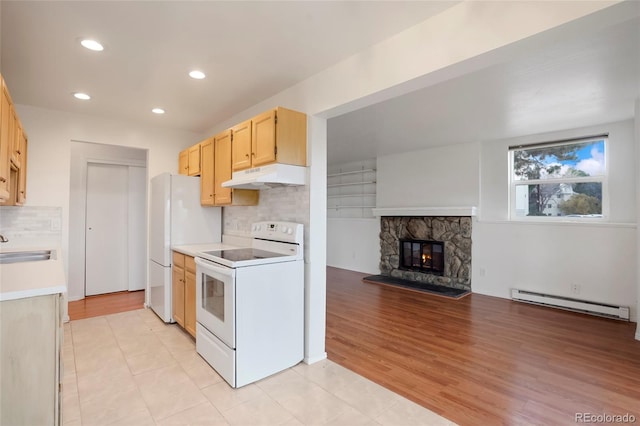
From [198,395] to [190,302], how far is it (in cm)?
108

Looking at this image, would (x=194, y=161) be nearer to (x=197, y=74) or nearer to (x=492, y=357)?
(x=197, y=74)

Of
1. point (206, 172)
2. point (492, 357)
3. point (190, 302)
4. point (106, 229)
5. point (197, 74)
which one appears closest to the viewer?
point (197, 74)

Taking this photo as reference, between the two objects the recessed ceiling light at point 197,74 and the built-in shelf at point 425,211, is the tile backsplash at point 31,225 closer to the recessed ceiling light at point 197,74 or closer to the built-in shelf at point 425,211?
the recessed ceiling light at point 197,74

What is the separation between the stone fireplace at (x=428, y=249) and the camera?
5.29 meters

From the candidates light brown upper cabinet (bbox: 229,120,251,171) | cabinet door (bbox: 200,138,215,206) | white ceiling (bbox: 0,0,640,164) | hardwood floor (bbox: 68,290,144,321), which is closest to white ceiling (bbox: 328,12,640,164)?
white ceiling (bbox: 0,0,640,164)

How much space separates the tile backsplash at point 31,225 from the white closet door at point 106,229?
4.63ft

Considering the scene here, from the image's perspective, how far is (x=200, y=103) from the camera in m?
3.41

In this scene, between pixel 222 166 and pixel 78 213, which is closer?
pixel 222 166

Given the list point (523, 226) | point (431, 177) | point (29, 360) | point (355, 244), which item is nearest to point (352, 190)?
point (355, 244)

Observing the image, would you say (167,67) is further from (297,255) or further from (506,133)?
(506,133)

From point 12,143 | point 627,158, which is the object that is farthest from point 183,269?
point 627,158

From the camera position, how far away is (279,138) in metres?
2.58

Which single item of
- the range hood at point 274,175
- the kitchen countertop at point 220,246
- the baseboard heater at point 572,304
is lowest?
the baseboard heater at point 572,304

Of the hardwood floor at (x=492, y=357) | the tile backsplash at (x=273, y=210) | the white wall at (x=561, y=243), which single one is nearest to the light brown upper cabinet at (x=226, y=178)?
the tile backsplash at (x=273, y=210)
